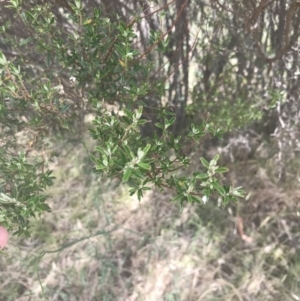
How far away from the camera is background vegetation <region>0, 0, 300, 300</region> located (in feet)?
5.47

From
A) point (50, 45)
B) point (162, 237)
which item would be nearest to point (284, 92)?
point (162, 237)

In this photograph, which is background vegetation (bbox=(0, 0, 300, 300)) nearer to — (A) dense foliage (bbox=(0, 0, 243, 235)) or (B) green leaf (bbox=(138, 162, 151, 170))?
(A) dense foliage (bbox=(0, 0, 243, 235))

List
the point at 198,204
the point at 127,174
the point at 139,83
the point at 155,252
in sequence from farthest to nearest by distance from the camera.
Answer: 1. the point at 155,252
2. the point at 139,83
3. the point at 198,204
4. the point at 127,174

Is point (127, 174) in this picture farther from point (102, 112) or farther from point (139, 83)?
point (139, 83)

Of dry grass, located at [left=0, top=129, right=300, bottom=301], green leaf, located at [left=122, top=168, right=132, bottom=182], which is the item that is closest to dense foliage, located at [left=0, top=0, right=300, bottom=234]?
green leaf, located at [left=122, top=168, right=132, bottom=182]

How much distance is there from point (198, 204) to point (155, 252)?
438mm

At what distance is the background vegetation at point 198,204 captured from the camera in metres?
1.67

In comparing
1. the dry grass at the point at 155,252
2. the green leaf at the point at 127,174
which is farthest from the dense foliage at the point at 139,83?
the dry grass at the point at 155,252

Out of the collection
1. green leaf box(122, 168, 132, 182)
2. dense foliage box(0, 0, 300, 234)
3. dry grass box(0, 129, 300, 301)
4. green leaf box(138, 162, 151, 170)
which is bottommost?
dry grass box(0, 129, 300, 301)

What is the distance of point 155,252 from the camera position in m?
1.96

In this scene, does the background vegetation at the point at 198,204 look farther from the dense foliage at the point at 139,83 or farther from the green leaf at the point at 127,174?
the green leaf at the point at 127,174

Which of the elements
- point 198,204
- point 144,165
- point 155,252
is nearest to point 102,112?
point 144,165

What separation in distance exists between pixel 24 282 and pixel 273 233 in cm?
124

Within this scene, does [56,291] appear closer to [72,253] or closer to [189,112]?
[72,253]
